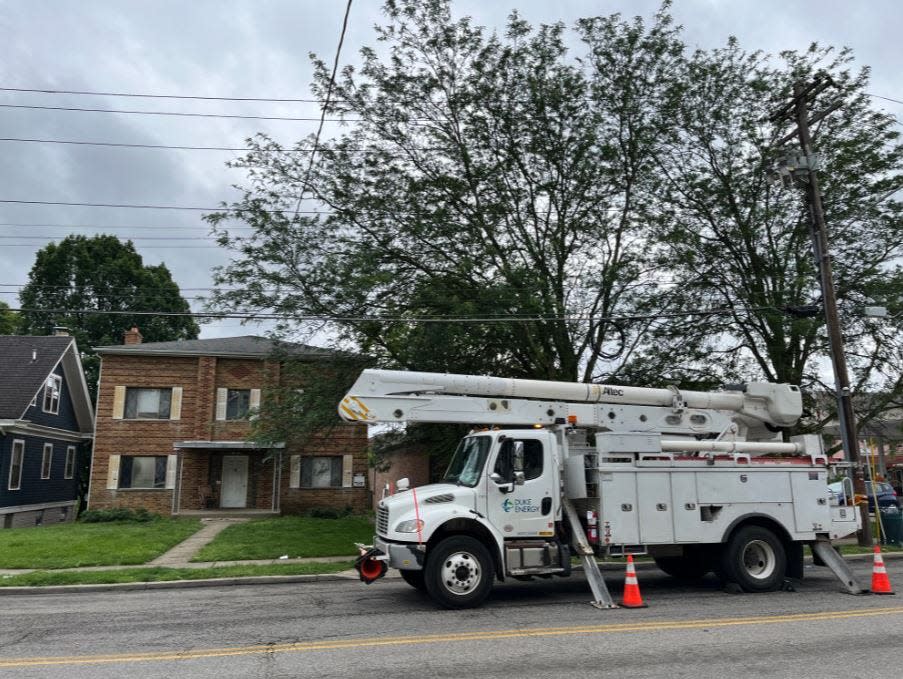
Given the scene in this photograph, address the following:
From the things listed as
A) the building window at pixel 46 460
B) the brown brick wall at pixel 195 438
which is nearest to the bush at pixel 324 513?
the brown brick wall at pixel 195 438

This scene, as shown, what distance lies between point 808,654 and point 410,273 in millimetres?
13020

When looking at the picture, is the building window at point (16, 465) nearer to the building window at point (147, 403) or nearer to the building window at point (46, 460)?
the building window at point (46, 460)

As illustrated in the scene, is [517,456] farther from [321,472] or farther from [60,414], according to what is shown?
[60,414]

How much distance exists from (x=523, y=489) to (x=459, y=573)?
5.06 feet

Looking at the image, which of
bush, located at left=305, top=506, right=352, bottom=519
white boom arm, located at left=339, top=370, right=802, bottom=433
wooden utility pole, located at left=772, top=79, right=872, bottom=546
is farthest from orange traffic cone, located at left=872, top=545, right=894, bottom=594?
bush, located at left=305, top=506, right=352, bottom=519

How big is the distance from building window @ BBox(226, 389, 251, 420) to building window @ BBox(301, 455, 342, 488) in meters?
3.29

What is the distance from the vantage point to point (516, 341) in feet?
58.4

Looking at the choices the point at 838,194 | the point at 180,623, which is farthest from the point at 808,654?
the point at 838,194

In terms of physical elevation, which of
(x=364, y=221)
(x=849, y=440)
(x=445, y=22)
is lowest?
(x=849, y=440)

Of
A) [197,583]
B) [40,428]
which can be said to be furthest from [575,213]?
[40,428]

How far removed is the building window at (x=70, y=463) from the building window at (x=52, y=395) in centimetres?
317

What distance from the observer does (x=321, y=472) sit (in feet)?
96.2

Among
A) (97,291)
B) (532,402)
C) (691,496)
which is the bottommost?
(691,496)

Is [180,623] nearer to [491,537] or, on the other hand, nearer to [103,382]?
[491,537]
